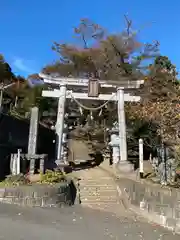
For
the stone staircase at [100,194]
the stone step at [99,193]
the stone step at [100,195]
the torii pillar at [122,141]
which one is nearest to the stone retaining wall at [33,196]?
the stone staircase at [100,194]

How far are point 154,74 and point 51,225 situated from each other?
18244mm

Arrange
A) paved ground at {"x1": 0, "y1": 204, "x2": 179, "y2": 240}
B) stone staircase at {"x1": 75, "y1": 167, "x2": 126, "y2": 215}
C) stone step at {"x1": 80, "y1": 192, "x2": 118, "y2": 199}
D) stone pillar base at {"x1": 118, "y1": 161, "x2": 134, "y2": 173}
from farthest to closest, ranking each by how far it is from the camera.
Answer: stone pillar base at {"x1": 118, "y1": 161, "x2": 134, "y2": 173}
stone step at {"x1": 80, "y1": 192, "x2": 118, "y2": 199}
stone staircase at {"x1": 75, "y1": 167, "x2": 126, "y2": 215}
paved ground at {"x1": 0, "y1": 204, "x2": 179, "y2": 240}

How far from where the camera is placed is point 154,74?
2338 centimetres

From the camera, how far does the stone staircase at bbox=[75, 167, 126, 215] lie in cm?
1093

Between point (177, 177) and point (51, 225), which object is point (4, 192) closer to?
point (51, 225)

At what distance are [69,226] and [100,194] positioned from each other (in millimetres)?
4433

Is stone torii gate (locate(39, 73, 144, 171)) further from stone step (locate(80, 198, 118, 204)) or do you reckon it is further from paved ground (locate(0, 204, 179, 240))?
paved ground (locate(0, 204, 179, 240))

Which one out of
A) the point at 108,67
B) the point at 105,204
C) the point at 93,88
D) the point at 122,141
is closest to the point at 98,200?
the point at 105,204

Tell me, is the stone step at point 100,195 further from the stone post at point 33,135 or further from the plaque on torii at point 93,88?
the plaque on torii at point 93,88

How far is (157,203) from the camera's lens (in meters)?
9.23

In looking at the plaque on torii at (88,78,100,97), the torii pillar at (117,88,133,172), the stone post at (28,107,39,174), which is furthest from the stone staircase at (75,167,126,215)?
the plaque on torii at (88,78,100,97)

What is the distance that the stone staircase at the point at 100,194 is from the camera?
10930mm

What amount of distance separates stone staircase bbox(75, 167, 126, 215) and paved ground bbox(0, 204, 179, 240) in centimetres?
102

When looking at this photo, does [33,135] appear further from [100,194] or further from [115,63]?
[115,63]
